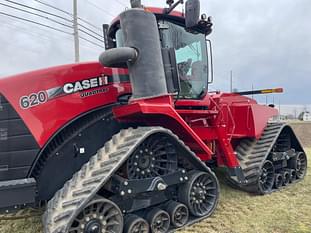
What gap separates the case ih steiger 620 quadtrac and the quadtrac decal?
11 mm

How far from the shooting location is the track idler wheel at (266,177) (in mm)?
5707

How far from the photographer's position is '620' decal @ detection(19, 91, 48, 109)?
363 cm

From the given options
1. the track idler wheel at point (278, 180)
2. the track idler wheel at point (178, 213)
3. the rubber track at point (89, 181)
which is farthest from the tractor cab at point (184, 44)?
the track idler wheel at point (278, 180)

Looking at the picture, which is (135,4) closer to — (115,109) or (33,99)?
(115,109)

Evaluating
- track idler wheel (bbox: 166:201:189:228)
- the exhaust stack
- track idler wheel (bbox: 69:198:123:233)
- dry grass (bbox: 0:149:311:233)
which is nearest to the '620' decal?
the exhaust stack

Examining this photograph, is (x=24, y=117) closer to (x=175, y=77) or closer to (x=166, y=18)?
(x=175, y=77)

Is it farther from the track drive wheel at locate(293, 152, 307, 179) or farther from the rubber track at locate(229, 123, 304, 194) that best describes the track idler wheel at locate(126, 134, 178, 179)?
the track drive wheel at locate(293, 152, 307, 179)

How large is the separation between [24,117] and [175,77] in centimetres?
194

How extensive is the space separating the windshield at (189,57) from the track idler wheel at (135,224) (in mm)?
1920

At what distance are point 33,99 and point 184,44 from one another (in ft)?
7.77

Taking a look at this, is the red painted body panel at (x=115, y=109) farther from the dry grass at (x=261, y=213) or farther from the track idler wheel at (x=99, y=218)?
the track idler wheel at (x=99, y=218)

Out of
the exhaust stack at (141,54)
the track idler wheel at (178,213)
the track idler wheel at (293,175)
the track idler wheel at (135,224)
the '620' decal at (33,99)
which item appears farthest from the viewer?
the track idler wheel at (293,175)

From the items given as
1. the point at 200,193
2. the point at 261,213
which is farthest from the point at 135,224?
the point at 261,213

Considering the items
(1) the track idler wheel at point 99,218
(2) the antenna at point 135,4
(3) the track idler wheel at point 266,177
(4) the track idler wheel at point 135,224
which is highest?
(2) the antenna at point 135,4
